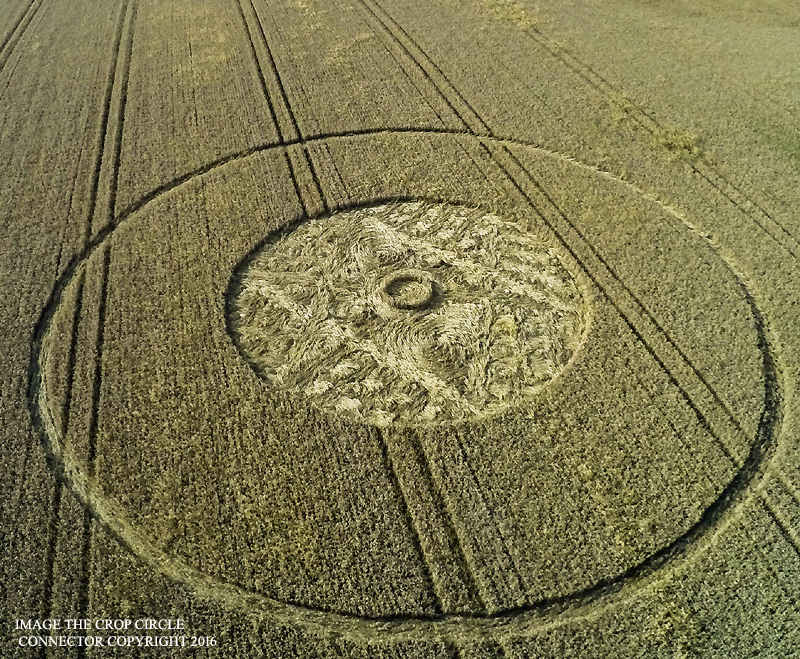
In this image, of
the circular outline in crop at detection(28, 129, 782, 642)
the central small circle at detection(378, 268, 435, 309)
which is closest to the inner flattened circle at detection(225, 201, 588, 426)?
the central small circle at detection(378, 268, 435, 309)

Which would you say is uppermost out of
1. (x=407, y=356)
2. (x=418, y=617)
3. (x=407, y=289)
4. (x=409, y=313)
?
(x=407, y=289)

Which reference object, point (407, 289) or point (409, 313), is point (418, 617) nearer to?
point (409, 313)

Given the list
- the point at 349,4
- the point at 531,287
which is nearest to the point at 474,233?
the point at 531,287

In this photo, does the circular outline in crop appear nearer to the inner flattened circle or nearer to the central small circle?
the inner flattened circle

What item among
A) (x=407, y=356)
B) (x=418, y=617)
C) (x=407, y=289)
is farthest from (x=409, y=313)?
(x=418, y=617)

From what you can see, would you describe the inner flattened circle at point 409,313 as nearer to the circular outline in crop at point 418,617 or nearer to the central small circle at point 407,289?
the central small circle at point 407,289

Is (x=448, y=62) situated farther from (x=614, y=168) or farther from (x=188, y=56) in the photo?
(x=188, y=56)
